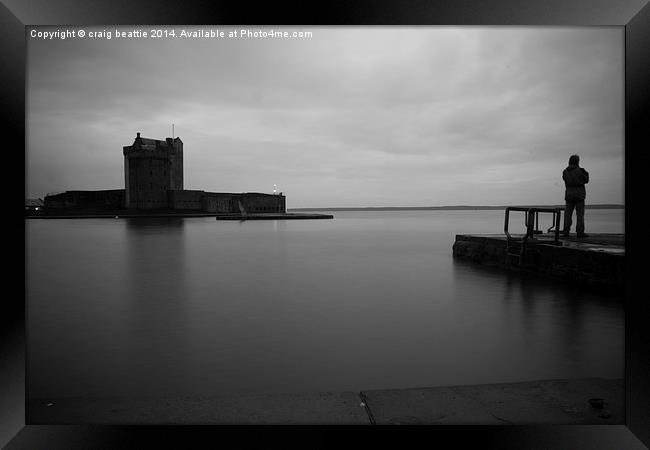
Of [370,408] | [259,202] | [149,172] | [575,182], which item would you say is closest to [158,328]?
[370,408]

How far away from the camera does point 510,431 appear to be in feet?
6.72

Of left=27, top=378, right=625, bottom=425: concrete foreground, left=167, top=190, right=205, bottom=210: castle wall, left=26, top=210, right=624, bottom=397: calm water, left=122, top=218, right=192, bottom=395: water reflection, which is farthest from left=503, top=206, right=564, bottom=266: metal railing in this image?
left=167, top=190, right=205, bottom=210: castle wall

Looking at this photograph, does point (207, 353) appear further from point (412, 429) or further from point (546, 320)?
point (546, 320)

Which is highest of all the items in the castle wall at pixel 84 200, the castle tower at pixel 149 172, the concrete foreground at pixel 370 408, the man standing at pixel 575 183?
the castle tower at pixel 149 172

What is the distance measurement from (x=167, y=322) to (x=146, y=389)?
8.30 ft

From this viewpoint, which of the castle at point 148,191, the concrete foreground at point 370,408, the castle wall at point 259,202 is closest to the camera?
the concrete foreground at point 370,408

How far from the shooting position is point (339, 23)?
83.7 inches

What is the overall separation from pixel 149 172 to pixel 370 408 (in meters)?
51.1

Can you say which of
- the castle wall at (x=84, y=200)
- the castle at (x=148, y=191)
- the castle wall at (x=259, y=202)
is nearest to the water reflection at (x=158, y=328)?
the castle at (x=148, y=191)

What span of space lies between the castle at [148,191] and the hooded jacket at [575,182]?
155 ft

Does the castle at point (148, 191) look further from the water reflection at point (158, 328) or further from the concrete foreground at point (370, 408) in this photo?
the concrete foreground at point (370, 408)

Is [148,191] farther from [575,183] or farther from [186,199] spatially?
[575,183]

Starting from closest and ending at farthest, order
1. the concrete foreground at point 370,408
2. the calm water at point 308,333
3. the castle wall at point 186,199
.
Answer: the concrete foreground at point 370,408 → the calm water at point 308,333 → the castle wall at point 186,199

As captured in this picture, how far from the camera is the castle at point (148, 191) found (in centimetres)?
4841
